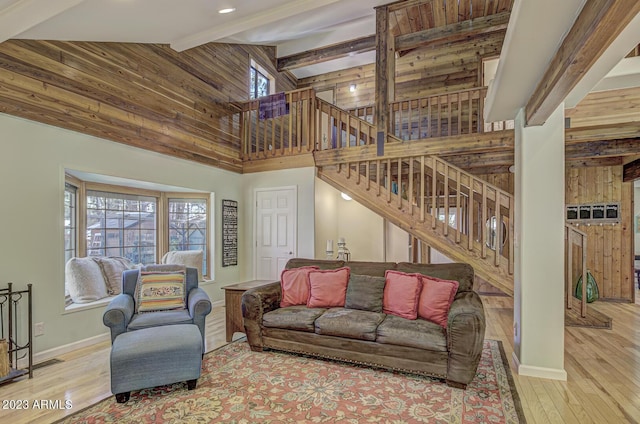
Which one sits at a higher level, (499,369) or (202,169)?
(202,169)

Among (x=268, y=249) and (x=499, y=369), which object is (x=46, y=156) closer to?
(x=268, y=249)

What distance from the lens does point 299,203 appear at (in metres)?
5.62

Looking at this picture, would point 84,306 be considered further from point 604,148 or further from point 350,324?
point 604,148

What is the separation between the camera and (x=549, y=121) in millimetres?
2852

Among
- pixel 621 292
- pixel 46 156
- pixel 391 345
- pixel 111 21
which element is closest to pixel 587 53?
pixel 391 345

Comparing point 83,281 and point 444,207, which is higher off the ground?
point 444,207

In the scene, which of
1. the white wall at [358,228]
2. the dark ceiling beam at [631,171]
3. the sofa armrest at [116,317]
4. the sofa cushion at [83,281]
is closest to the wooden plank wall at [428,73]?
the white wall at [358,228]

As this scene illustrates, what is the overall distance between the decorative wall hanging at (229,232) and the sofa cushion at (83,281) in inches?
76.0

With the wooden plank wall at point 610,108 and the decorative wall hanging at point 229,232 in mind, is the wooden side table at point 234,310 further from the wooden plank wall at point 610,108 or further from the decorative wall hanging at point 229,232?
the wooden plank wall at point 610,108

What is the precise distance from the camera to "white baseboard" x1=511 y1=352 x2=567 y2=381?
280cm

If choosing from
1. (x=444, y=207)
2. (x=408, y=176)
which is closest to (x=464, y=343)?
(x=444, y=207)

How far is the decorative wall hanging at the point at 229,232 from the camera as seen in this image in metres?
5.69

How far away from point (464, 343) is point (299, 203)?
3.56 meters

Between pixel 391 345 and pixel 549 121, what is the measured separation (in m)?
2.33
